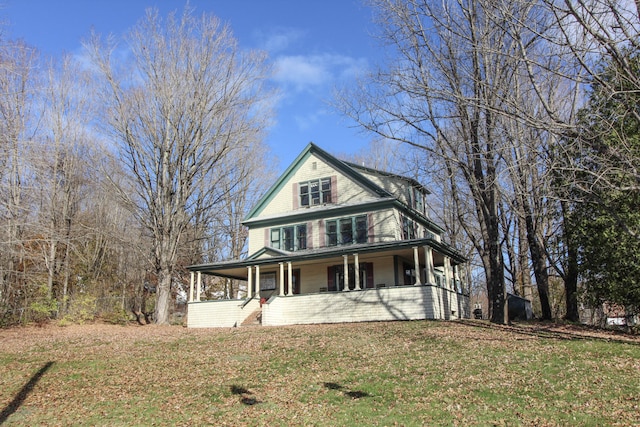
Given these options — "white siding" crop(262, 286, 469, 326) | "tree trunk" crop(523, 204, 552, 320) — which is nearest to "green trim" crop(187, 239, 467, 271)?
"white siding" crop(262, 286, 469, 326)

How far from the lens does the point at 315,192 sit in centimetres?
2455

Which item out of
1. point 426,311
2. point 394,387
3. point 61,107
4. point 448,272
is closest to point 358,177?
point 448,272

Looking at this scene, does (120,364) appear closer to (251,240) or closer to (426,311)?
(426,311)

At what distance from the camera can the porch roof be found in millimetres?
19578

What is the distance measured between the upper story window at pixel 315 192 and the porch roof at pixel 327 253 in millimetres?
2690

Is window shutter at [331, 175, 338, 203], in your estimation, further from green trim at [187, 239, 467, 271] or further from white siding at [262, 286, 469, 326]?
white siding at [262, 286, 469, 326]

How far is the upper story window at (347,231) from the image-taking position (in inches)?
898

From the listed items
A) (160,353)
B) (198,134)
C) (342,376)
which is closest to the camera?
(342,376)

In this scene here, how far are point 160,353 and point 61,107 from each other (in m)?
20.0

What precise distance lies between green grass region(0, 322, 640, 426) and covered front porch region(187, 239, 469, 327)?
4209mm

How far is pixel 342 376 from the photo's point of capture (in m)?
9.98

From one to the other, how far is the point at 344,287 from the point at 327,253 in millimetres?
1679

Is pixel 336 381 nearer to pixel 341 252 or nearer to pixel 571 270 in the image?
pixel 341 252

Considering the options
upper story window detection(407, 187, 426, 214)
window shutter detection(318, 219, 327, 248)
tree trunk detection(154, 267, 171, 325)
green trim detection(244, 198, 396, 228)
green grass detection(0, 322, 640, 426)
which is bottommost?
green grass detection(0, 322, 640, 426)
